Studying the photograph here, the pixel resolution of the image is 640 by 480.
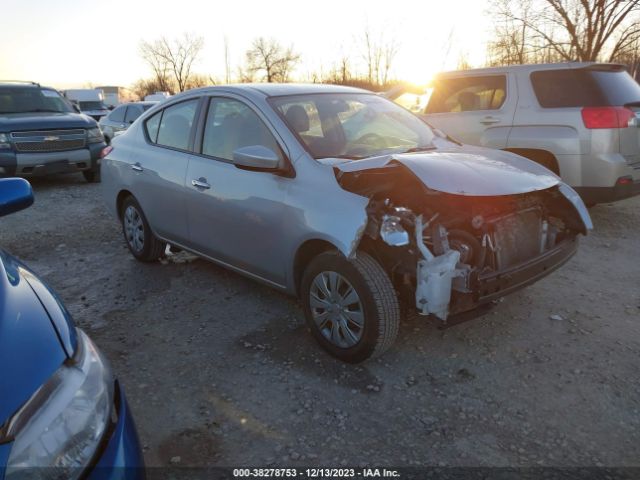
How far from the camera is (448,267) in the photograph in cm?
282

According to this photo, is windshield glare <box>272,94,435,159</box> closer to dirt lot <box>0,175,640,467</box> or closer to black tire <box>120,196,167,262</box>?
dirt lot <box>0,175,640,467</box>

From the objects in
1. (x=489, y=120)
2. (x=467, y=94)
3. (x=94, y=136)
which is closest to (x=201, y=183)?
(x=489, y=120)

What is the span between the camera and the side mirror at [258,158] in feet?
10.6

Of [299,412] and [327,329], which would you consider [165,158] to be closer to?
[327,329]

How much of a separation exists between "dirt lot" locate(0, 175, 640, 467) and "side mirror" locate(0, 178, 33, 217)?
4.12 feet

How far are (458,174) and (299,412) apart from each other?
1654mm

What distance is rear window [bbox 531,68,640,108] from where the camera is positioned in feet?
18.0

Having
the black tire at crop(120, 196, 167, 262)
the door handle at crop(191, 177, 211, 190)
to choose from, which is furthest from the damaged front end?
the black tire at crop(120, 196, 167, 262)

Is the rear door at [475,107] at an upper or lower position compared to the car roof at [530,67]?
lower

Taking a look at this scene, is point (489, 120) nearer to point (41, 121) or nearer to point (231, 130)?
point (231, 130)

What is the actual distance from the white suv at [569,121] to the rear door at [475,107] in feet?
0.04

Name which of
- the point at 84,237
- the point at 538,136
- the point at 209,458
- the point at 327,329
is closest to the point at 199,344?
the point at 327,329

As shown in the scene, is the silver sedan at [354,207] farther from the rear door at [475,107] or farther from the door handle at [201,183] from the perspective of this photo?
the rear door at [475,107]

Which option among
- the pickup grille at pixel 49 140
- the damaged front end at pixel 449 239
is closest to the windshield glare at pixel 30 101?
the pickup grille at pixel 49 140
